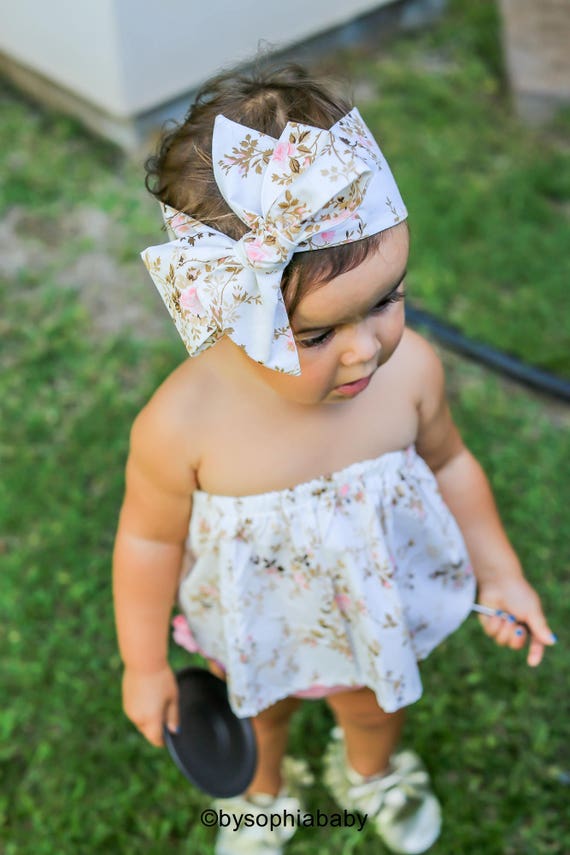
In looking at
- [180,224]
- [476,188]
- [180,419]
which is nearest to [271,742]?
[180,419]

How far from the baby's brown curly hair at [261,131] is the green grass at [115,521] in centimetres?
139

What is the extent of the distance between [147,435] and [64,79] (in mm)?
3297

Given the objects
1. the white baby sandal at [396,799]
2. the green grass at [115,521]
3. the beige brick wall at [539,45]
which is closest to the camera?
the white baby sandal at [396,799]

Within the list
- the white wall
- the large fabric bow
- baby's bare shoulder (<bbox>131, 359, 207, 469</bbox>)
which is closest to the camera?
the large fabric bow

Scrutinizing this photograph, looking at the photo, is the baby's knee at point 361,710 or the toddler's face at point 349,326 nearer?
the toddler's face at point 349,326

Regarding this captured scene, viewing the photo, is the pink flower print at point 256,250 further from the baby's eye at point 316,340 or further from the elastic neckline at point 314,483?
the elastic neckline at point 314,483

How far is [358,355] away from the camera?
4.48 feet

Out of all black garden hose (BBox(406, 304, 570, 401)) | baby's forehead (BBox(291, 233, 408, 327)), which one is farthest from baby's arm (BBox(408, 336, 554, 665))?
black garden hose (BBox(406, 304, 570, 401))

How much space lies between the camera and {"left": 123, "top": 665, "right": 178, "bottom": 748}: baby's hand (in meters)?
1.78

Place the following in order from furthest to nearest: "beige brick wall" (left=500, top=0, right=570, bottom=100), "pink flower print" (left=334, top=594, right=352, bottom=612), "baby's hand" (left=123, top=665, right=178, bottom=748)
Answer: "beige brick wall" (left=500, top=0, right=570, bottom=100), "baby's hand" (left=123, top=665, right=178, bottom=748), "pink flower print" (left=334, top=594, right=352, bottom=612)

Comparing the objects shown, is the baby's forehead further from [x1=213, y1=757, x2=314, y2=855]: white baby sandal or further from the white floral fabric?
[x1=213, y1=757, x2=314, y2=855]: white baby sandal

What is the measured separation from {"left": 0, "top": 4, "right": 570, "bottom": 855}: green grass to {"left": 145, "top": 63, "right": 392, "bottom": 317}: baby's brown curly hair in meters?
1.39

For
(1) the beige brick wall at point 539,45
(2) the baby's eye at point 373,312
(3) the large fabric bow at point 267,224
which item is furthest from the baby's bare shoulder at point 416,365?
(1) the beige brick wall at point 539,45

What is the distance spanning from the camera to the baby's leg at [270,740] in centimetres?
200
